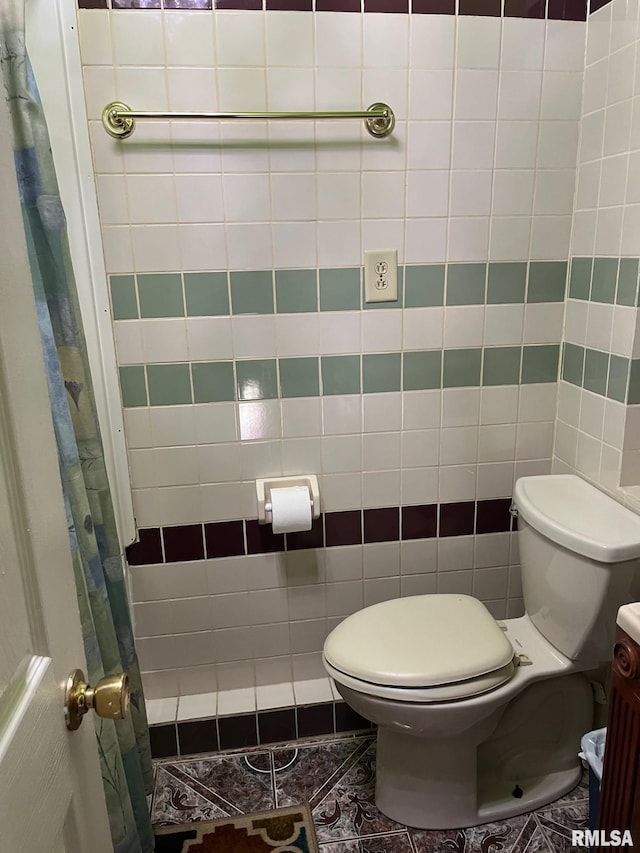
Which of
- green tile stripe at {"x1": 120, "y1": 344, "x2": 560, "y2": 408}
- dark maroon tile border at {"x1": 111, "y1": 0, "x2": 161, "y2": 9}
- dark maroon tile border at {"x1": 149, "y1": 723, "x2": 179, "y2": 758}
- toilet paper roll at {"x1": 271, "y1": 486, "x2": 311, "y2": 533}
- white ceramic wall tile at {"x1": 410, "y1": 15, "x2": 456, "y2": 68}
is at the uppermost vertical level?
dark maroon tile border at {"x1": 111, "y1": 0, "x2": 161, "y2": 9}

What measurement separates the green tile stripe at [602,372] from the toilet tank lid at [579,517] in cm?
25

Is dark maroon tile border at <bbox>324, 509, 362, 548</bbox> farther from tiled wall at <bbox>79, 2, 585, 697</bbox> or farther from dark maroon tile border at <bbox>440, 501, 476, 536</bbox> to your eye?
dark maroon tile border at <bbox>440, 501, 476, 536</bbox>

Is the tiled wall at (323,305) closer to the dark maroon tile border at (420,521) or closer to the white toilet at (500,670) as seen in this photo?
the dark maroon tile border at (420,521)

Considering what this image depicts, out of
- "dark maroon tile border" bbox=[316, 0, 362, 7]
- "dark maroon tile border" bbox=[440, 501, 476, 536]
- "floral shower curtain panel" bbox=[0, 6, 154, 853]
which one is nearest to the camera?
"floral shower curtain panel" bbox=[0, 6, 154, 853]

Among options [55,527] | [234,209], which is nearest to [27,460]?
[55,527]

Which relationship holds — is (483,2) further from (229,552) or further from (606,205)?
(229,552)

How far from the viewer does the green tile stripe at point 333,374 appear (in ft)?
5.47

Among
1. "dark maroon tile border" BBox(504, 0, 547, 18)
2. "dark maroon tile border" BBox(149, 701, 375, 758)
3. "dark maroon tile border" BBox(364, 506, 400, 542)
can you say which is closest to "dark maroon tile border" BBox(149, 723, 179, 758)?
"dark maroon tile border" BBox(149, 701, 375, 758)

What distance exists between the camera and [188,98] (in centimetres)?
150

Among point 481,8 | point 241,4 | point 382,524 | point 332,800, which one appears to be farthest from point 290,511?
point 481,8

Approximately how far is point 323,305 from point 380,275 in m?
0.17

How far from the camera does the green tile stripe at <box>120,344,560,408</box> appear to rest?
1.67m

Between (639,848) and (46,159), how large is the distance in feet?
4.93

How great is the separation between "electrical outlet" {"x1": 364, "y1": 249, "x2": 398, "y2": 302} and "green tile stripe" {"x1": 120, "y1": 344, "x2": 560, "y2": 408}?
16 centimetres
